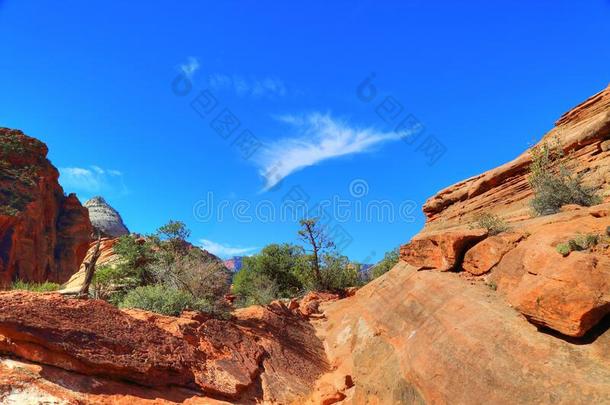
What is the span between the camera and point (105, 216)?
91750 millimetres

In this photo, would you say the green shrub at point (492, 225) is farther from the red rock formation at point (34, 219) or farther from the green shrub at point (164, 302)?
the red rock formation at point (34, 219)

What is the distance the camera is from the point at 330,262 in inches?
1277

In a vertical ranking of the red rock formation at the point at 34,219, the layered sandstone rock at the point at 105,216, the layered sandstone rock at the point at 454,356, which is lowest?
the layered sandstone rock at the point at 454,356

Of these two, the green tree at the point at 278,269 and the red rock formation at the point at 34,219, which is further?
the red rock formation at the point at 34,219

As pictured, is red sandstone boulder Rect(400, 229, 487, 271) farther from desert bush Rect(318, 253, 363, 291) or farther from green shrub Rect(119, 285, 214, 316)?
desert bush Rect(318, 253, 363, 291)

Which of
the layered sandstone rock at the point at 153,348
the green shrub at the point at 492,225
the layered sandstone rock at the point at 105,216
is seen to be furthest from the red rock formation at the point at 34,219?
the green shrub at the point at 492,225

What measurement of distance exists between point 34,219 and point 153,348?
38248 millimetres

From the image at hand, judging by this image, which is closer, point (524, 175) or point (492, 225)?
point (492, 225)

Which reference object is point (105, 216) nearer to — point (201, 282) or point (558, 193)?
point (201, 282)

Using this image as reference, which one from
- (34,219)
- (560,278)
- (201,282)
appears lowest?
(560,278)

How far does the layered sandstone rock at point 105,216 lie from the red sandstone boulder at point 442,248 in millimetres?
78679

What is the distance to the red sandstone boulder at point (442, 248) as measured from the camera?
39.4 feet

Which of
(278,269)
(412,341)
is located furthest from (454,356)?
(278,269)

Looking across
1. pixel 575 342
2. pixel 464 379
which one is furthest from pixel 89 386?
pixel 575 342
